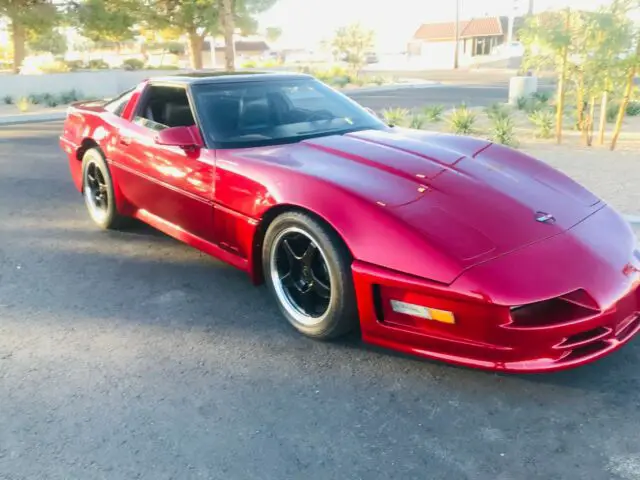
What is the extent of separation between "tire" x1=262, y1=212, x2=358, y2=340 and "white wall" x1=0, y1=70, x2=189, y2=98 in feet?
68.1

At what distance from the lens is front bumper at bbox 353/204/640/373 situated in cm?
254

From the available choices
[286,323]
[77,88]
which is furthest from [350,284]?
[77,88]

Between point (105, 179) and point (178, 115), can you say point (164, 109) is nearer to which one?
point (178, 115)

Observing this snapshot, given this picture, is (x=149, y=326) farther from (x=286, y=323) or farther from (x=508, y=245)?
(x=508, y=245)

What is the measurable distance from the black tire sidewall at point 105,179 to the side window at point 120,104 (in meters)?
0.37

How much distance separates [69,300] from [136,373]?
1.18m

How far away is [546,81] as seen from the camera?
28.5 metres

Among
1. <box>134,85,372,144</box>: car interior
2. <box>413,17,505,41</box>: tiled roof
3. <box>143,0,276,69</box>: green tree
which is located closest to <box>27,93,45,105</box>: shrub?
<box>143,0,276,69</box>: green tree

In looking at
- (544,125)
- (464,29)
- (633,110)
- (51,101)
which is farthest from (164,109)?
(464,29)

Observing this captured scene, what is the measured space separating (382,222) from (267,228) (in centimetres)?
83

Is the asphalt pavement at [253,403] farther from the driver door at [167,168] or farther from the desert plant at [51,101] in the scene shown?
the desert plant at [51,101]

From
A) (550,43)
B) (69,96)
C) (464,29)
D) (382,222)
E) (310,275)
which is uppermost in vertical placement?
(464,29)

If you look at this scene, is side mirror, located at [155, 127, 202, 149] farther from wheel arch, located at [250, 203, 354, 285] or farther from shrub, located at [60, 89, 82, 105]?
shrub, located at [60, 89, 82, 105]

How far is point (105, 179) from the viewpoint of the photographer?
4977 mm
